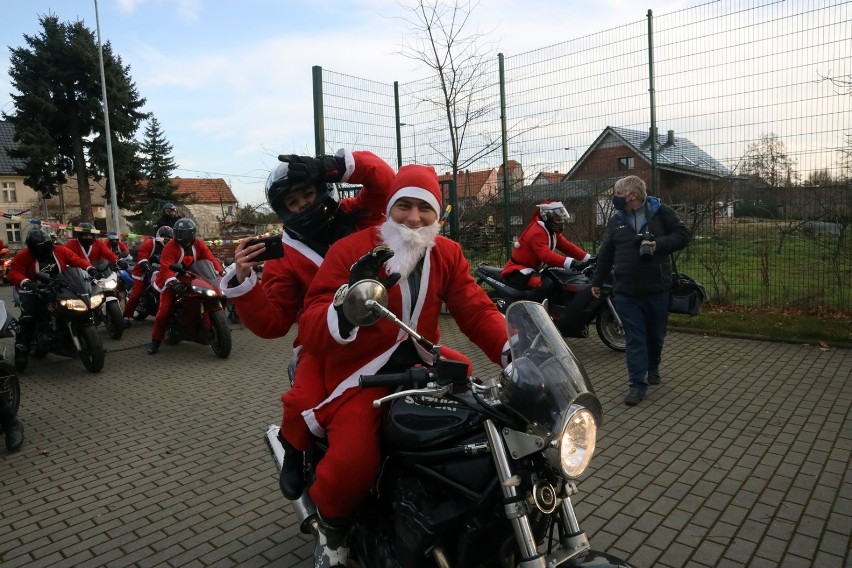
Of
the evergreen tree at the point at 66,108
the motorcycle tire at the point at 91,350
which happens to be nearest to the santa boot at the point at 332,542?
the motorcycle tire at the point at 91,350

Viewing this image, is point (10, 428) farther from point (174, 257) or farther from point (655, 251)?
point (655, 251)

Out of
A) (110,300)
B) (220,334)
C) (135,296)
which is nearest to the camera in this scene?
(220,334)

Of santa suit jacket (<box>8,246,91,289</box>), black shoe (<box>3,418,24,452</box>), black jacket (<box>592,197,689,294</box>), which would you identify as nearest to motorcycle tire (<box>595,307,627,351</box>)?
black jacket (<box>592,197,689,294</box>)

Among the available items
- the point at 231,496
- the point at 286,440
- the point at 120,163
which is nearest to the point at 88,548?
the point at 231,496

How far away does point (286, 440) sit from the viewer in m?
2.71

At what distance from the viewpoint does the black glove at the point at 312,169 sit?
3025mm

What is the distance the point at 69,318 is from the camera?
7430 millimetres

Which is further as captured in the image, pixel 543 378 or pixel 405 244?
pixel 405 244

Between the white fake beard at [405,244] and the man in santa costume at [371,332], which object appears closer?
the man in santa costume at [371,332]

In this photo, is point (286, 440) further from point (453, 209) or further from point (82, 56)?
point (82, 56)

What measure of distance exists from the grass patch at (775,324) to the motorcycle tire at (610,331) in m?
1.42

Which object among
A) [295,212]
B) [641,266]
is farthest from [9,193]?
[295,212]

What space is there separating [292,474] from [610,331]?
5.76m

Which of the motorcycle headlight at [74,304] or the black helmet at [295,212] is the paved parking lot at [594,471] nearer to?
the motorcycle headlight at [74,304]
